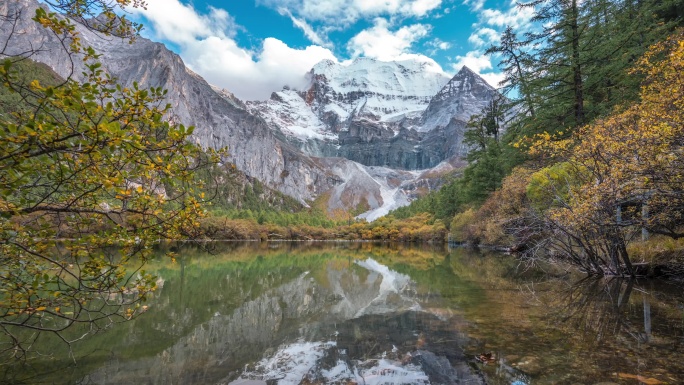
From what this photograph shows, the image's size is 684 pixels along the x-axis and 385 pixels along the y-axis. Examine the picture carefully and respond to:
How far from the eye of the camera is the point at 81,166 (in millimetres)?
3682

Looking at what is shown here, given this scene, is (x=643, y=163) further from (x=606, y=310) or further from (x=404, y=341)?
(x=404, y=341)

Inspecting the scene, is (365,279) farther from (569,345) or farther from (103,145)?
(103,145)

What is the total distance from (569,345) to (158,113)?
8.72 meters

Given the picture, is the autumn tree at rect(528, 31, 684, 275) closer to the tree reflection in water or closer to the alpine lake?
the tree reflection in water

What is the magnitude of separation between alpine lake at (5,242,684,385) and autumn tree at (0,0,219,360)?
110cm

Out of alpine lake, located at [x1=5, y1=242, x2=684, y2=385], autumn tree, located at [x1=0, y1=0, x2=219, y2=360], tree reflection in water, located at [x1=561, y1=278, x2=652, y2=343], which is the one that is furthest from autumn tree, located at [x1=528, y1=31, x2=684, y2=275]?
autumn tree, located at [x1=0, y1=0, x2=219, y2=360]

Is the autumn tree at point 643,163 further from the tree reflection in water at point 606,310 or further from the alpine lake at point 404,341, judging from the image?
the alpine lake at point 404,341

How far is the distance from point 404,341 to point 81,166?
26.1 ft

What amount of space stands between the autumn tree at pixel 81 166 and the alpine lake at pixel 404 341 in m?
1.10

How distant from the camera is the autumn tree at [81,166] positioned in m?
3.16

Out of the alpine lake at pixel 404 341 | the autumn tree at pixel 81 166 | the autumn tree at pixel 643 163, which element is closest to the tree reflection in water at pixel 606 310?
the alpine lake at pixel 404 341

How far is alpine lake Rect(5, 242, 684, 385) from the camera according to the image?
6590 mm

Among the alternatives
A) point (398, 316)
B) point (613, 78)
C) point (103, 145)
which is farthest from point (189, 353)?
point (613, 78)

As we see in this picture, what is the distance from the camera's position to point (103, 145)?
3.24 m
